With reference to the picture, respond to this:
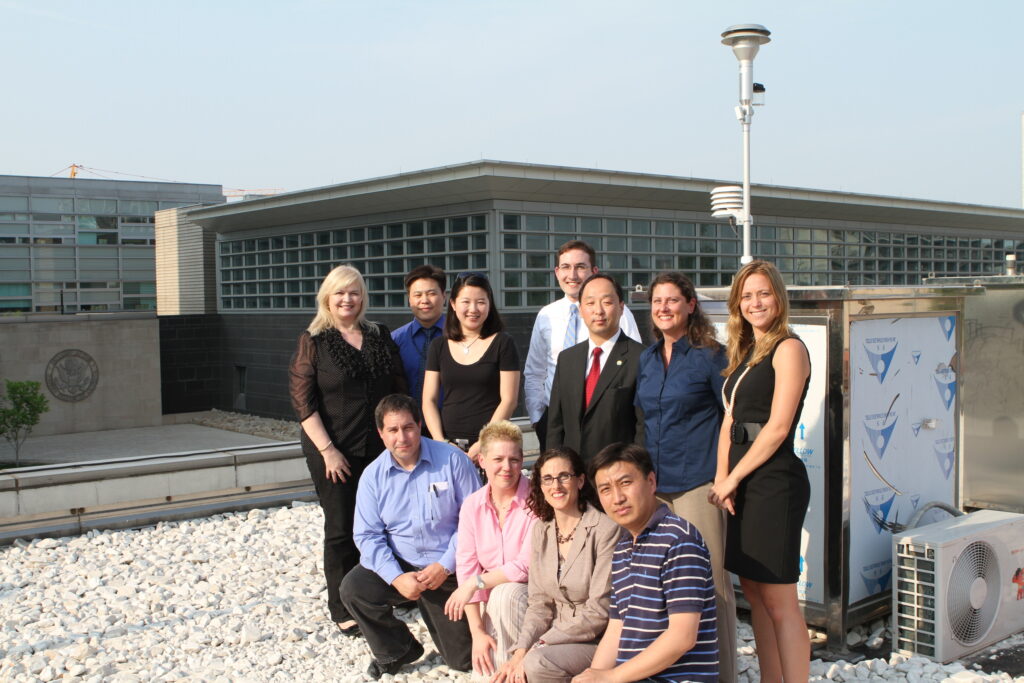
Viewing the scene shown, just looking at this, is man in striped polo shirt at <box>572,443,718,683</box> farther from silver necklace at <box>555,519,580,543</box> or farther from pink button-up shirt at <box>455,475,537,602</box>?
pink button-up shirt at <box>455,475,537,602</box>

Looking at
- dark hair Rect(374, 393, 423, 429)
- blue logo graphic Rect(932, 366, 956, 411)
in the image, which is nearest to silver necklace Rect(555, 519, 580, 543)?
dark hair Rect(374, 393, 423, 429)

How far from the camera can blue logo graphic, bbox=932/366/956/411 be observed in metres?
4.86

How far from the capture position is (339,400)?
4.61 metres

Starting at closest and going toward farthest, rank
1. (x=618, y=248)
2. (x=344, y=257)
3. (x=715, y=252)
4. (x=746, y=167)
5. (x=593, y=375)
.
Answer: (x=593, y=375) < (x=746, y=167) < (x=618, y=248) < (x=344, y=257) < (x=715, y=252)

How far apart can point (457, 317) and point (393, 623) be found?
1.47m

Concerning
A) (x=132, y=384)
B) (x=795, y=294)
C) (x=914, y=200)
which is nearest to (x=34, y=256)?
(x=132, y=384)

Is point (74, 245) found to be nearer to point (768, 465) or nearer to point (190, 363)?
point (190, 363)

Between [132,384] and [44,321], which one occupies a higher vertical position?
[44,321]

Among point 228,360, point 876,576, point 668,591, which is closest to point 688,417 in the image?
point 668,591

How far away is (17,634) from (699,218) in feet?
52.2

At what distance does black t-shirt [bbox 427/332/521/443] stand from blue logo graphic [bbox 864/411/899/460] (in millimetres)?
1722

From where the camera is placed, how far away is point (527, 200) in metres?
15.7

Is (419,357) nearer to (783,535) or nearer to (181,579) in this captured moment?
(181,579)

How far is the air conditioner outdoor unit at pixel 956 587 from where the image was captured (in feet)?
13.6
